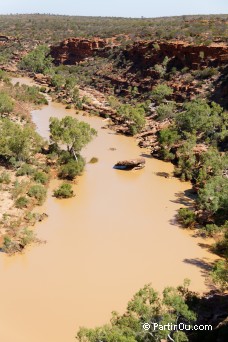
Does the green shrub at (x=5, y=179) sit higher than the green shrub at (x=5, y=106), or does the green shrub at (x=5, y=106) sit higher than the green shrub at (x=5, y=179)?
the green shrub at (x=5, y=106)

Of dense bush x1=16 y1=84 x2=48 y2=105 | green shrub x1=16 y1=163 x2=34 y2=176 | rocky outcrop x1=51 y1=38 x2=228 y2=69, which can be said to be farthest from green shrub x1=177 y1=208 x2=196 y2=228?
dense bush x1=16 y1=84 x2=48 y2=105

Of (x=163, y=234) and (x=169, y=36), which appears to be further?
(x=169, y=36)

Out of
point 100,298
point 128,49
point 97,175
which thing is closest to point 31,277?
point 100,298

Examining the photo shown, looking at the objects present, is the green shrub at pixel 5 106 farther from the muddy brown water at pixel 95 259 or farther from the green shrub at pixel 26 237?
the green shrub at pixel 26 237

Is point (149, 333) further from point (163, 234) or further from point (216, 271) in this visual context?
point (163, 234)

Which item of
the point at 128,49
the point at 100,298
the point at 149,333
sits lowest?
the point at 100,298

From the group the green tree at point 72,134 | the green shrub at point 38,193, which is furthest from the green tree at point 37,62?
the green shrub at point 38,193
